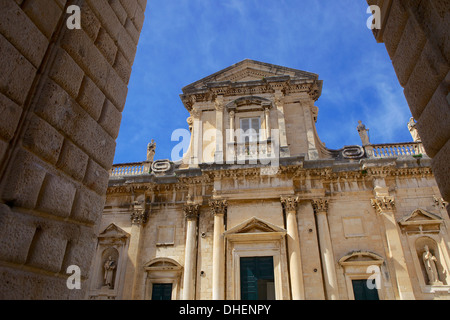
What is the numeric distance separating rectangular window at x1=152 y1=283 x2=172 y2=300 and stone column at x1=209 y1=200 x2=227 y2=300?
7.59ft

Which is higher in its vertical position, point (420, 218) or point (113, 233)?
point (420, 218)

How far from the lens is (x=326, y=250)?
13.0m

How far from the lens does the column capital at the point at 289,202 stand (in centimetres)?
1359

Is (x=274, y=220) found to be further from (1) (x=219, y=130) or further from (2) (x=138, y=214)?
(2) (x=138, y=214)

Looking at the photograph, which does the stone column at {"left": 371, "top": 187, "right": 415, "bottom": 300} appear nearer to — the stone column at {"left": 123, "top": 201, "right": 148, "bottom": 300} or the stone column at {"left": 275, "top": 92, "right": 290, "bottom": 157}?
the stone column at {"left": 275, "top": 92, "right": 290, "bottom": 157}

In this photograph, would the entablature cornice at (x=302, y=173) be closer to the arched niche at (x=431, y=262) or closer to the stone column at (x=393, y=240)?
the stone column at (x=393, y=240)

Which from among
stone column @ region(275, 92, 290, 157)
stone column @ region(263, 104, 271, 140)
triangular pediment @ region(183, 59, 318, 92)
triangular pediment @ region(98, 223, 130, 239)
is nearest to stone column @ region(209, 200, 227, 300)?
stone column @ region(275, 92, 290, 157)

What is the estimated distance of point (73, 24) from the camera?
11.4ft

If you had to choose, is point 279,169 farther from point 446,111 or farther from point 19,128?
point 19,128

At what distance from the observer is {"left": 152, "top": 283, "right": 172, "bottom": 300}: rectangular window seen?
13.7 meters

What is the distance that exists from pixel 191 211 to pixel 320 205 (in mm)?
5599

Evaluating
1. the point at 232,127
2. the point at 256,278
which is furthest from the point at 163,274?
the point at 232,127

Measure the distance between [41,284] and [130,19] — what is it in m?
3.54
